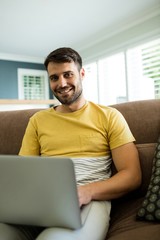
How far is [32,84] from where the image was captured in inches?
252

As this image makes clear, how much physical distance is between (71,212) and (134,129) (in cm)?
72

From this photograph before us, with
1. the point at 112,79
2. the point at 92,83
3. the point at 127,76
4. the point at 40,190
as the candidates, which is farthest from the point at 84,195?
the point at 92,83

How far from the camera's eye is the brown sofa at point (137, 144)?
0.95 meters

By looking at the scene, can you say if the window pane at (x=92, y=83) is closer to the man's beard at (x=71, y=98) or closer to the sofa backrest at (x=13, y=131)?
the sofa backrest at (x=13, y=131)

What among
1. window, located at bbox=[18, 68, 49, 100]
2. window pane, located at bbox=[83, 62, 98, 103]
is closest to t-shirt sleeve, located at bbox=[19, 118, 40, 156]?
window pane, located at bbox=[83, 62, 98, 103]

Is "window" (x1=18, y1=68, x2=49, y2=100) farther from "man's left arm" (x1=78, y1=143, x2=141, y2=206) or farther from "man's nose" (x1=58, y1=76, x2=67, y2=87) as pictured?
"man's left arm" (x1=78, y1=143, x2=141, y2=206)

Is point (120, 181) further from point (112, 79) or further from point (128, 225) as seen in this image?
point (112, 79)

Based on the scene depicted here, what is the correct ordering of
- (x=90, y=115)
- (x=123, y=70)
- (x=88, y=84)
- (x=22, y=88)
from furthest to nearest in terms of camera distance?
(x=22, y=88) < (x=88, y=84) < (x=123, y=70) < (x=90, y=115)

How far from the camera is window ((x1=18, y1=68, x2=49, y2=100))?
6185mm

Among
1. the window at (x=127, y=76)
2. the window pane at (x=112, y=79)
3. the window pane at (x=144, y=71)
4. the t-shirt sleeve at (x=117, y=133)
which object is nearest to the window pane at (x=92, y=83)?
the window at (x=127, y=76)

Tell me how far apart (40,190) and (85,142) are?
0.49m

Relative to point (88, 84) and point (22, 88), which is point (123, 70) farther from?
point (22, 88)

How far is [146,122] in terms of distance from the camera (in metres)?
1.36

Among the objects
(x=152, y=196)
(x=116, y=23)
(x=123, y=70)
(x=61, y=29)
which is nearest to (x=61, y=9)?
(x=61, y=29)
